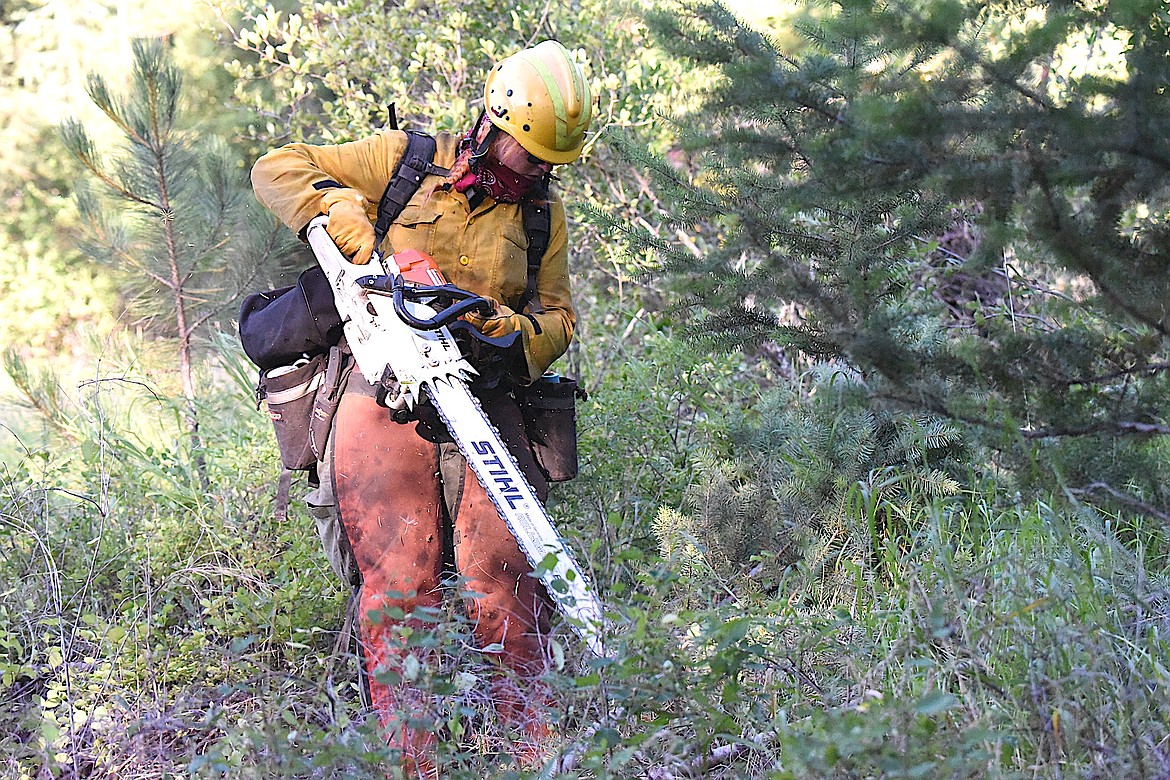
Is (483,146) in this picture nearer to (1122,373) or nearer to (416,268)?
(416,268)

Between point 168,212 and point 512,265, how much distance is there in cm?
272

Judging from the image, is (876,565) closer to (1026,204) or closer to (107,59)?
(1026,204)

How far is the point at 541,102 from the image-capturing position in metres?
3.37

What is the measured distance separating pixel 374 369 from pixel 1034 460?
5.87 feet

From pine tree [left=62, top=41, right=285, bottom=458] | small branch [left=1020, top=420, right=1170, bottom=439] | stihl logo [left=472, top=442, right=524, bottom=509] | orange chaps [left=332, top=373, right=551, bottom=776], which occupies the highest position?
small branch [left=1020, top=420, right=1170, bottom=439]

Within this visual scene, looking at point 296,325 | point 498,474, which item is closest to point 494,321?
point 498,474

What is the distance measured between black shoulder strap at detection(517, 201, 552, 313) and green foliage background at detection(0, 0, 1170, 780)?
441mm

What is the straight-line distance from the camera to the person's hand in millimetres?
3311

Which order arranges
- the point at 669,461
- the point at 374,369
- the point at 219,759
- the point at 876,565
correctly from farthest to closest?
the point at 669,461
the point at 876,565
the point at 374,369
the point at 219,759

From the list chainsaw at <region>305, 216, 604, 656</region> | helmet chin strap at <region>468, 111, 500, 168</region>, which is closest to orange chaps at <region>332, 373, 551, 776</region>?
chainsaw at <region>305, 216, 604, 656</region>

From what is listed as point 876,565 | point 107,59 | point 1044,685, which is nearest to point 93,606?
point 876,565

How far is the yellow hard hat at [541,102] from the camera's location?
3371 mm

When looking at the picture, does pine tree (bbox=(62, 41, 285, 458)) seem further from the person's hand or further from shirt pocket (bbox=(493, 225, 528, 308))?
the person's hand

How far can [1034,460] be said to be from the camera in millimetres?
2645
